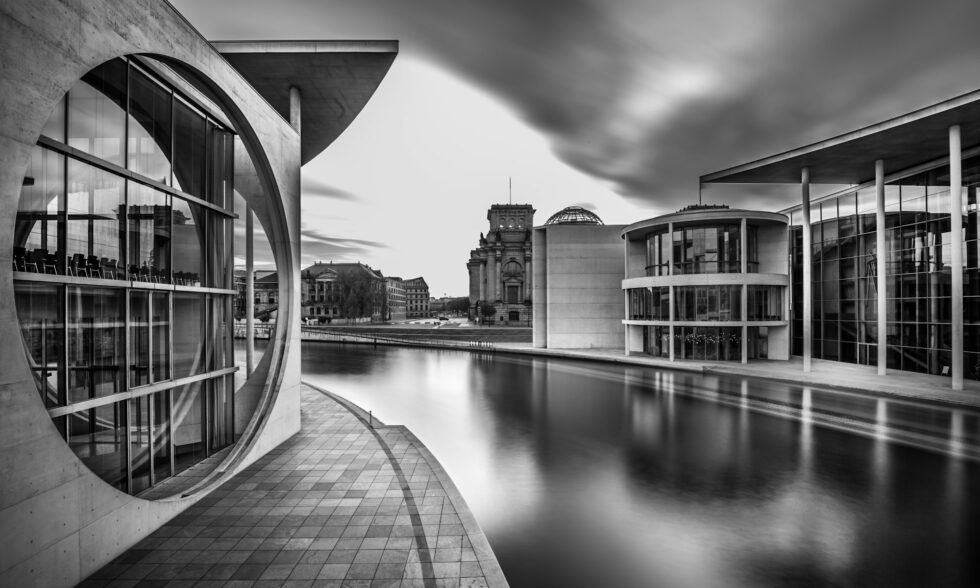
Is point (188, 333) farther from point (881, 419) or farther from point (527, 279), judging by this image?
point (527, 279)

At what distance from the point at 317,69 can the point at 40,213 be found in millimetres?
8009

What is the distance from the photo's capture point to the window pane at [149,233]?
6.91 meters

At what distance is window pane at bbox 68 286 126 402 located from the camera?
5777mm

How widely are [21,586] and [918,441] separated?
17.8 meters

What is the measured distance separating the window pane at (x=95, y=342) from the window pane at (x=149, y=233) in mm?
733

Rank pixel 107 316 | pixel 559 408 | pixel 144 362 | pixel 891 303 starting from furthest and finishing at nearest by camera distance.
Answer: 1. pixel 891 303
2. pixel 559 408
3. pixel 144 362
4. pixel 107 316

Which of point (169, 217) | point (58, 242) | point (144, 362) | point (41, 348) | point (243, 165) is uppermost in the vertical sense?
point (243, 165)

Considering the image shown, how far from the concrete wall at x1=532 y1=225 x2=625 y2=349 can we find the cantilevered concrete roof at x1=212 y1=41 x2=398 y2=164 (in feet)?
75.8

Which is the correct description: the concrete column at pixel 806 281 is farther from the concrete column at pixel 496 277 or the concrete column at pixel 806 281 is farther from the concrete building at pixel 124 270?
the concrete column at pixel 496 277

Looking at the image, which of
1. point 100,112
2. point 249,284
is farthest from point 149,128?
point 249,284

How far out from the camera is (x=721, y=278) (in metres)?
24.8

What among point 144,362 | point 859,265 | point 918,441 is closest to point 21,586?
point 144,362

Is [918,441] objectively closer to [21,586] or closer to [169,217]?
[21,586]

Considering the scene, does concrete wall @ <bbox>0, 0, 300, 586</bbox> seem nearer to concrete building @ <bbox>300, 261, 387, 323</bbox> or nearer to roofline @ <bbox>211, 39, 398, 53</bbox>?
roofline @ <bbox>211, 39, 398, 53</bbox>
